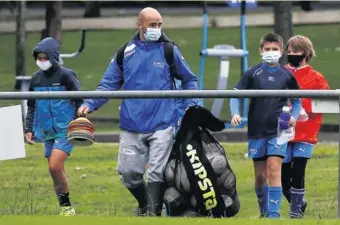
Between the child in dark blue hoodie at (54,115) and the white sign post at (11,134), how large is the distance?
15 cm

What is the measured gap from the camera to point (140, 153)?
9.59m

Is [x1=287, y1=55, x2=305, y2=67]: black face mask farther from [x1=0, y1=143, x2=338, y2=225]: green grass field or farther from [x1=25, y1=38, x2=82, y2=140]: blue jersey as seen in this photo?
[x1=25, y1=38, x2=82, y2=140]: blue jersey

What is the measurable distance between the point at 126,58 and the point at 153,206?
1251 millimetres

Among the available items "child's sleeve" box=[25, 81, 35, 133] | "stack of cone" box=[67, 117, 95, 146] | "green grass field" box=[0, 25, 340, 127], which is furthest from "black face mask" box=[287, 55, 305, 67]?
"green grass field" box=[0, 25, 340, 127]

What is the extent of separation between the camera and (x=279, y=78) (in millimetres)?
9812

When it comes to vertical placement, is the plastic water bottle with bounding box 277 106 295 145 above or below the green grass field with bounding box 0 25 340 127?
above

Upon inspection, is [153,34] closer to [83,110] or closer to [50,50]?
[83,110]

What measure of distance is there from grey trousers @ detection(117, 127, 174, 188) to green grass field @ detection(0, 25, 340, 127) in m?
16.4

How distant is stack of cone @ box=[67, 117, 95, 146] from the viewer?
9102 mm

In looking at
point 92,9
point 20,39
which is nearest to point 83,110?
point 20,39

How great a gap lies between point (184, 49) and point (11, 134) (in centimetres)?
2432

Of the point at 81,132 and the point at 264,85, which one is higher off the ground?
the point at 264,85

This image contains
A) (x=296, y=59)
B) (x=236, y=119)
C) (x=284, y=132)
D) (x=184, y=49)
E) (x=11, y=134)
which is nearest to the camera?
(x=11, y=134)

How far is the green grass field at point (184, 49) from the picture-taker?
2853 cm
